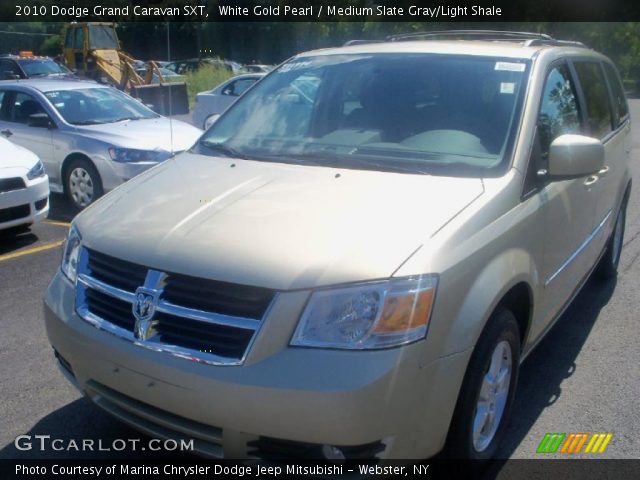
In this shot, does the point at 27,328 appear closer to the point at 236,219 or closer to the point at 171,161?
the point at 171,161

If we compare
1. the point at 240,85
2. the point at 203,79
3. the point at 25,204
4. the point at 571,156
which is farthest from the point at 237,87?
the point at 203,79

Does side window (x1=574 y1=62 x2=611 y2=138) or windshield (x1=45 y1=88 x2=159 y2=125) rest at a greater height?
side window (x1=574 y1=62 x2=611 y2=138)

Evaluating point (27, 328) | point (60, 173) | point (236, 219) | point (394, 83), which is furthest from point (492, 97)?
point (60, 173)

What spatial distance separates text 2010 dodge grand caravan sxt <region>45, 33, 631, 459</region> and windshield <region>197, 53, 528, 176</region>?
13mm

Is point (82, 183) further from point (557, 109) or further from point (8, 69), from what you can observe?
point (8, 69)

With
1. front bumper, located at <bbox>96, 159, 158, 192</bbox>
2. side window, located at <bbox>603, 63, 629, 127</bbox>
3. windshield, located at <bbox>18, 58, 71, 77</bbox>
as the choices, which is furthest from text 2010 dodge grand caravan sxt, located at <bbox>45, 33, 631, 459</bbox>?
windshield, located at <bbox>18, 58, 71, 77</bbox>

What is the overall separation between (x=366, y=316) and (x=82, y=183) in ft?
22.9

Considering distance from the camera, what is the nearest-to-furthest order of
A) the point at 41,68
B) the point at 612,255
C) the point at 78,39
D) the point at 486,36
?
the point at 486,36, the point at 612,255, the point at 41,68, the point at 78,39

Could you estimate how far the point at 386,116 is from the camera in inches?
149

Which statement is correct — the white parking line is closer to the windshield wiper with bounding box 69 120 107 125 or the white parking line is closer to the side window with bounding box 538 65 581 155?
the windshield wiper with bounding box 69 120 107 125

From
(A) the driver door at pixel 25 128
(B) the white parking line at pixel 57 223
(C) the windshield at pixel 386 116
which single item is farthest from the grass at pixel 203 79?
(C) the windshield at pixel 386 116

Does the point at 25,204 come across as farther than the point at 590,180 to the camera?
Yes

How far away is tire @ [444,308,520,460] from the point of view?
277cm

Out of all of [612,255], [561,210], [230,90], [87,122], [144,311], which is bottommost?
[612,255]
